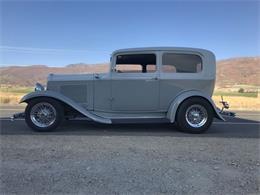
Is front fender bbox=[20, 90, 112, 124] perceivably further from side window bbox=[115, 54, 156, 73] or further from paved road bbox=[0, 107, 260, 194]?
side window bbox=[115, 54, 156, 73]

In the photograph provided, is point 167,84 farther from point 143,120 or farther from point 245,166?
point 245,166

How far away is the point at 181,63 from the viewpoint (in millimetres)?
8250

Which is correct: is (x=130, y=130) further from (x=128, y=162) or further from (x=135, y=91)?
(x=128, y=162)

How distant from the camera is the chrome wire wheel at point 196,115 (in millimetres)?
7816

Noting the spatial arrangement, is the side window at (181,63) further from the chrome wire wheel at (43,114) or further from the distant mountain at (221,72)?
the distant mountain at (221,72)

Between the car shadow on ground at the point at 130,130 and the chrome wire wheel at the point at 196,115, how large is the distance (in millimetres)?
328

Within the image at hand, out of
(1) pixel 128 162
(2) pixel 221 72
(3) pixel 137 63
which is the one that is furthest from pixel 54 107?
(2) pixel 221 72

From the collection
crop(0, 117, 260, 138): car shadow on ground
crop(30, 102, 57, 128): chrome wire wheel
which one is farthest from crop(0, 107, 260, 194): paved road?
crop(30, 102, 57, 128): chrome wire wheel

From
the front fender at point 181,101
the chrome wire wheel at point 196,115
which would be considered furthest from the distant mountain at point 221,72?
the chrome wire wheel at point 196,115

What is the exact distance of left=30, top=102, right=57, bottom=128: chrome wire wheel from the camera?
24.8 ft

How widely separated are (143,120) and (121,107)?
65cm

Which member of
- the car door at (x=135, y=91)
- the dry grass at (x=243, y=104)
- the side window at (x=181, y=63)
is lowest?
the dry grass at (x=243, y=104)

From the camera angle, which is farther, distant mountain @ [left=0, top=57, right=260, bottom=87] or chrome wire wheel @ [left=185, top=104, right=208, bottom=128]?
distant mountain @ [left=0, top=57, right=260, bottom=87]

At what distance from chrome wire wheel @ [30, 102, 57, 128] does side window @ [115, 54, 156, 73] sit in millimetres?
1967
